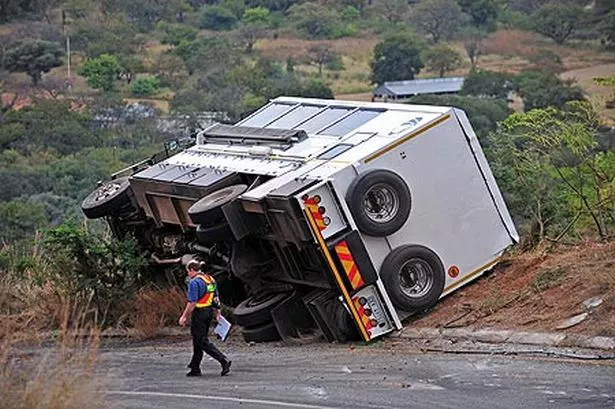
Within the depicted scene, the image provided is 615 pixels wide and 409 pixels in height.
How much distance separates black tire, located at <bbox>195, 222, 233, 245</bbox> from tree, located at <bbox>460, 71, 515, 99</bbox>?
3784 cm

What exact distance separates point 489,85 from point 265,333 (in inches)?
1571

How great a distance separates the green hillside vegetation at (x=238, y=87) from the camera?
16984 millimetres

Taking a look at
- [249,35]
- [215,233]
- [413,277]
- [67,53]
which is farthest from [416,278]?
[249,35]

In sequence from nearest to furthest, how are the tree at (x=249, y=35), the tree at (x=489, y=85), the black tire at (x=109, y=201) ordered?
1. the black tire at (x=109, y=201)
2. the tree at (x=489, y=85)
3. the tree at (x=249, y=35)

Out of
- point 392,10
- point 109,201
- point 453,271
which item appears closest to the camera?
point 453,271

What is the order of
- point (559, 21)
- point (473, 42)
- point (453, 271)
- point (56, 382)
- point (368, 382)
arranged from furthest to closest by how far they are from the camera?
point (559, 21) → point (473, 42) → point (453, 271) → point (368, 382) → point (56, 382)

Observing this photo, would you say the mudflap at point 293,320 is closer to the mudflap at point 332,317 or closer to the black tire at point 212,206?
the mudflap at point 332,317

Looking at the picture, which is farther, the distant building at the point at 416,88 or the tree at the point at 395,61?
the tree at the point at 395,61

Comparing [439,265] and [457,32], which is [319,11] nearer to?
[457,32]

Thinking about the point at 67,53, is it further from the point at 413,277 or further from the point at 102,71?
the point at 413,277

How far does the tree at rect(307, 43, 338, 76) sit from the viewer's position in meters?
66.0

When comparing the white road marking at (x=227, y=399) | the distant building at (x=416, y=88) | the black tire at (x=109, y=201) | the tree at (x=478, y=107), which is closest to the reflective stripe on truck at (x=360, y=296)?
the white road marking at (x=227, y=399)

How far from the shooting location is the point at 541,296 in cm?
1342

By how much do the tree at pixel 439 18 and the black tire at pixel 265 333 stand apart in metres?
60.0
